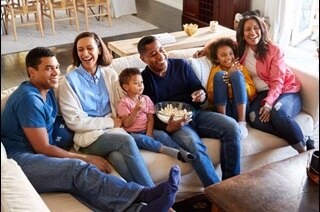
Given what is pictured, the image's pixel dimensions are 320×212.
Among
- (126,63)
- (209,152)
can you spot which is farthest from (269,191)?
(126,63)

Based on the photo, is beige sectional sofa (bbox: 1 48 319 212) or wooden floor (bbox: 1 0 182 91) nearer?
beige sectional sofa (bbox: 1 48 319 212)

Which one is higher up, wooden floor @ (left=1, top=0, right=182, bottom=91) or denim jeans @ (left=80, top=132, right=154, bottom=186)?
denim jeans @ (left=80, top=132, right=154, bottom=186)

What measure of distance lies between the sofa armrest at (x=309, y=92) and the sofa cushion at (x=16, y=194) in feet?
5.60

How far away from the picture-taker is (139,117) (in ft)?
7.68

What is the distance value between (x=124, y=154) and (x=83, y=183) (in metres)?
0.30

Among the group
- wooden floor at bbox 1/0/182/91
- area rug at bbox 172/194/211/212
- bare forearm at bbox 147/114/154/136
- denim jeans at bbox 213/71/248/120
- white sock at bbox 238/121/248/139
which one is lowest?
area rug at bbox 172/194/211/212

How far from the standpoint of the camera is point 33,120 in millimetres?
1934

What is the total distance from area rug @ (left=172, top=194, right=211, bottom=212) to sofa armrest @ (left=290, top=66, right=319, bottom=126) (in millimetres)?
840

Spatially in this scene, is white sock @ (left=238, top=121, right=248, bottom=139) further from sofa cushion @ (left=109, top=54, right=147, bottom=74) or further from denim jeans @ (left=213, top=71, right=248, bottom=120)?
sofa cushion @ (left=109, top=54, right=147, bottom=74)

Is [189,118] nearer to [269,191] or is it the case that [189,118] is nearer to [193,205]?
[193,205]

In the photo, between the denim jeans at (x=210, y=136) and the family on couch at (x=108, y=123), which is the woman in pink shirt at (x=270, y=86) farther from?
the denim jeans at (x=210, y=136)

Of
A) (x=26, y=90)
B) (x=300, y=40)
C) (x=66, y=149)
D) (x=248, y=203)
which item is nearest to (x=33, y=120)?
(x=26, y=90)

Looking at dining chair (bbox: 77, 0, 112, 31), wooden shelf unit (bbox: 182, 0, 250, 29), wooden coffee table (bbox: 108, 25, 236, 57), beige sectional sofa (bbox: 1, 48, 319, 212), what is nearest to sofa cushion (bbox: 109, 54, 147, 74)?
beige sectional sofa (bbox: 1, 48, 319, 212)

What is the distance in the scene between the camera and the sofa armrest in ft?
8.27
